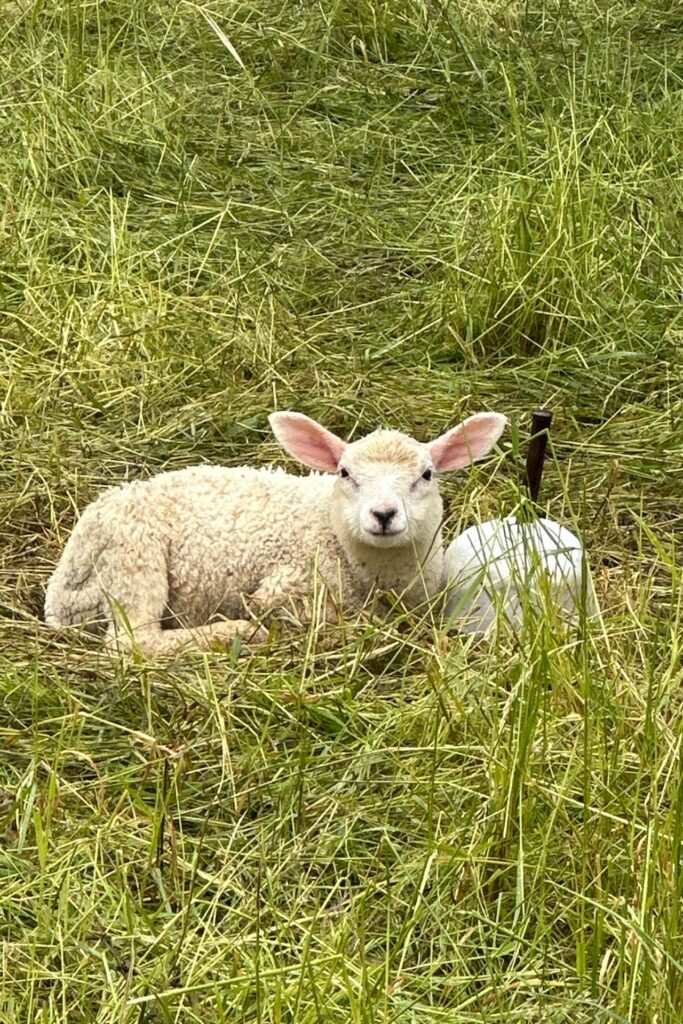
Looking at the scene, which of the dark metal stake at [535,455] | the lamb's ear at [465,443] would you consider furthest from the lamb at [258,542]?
the dark metal stake at [535,455]

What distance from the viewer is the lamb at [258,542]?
4.89 m

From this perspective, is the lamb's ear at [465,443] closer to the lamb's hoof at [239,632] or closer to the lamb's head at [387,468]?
the lamb's head at [387,468]

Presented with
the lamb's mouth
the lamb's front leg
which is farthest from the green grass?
the lamb's mouth

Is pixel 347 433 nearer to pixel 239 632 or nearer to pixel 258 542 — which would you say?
pixel 258 542

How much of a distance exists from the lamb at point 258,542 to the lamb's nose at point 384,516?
9 centimetres

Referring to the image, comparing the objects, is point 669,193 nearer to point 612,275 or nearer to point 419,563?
point 612,275

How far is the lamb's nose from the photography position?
472 centimetres

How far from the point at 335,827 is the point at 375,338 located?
270 centimetres

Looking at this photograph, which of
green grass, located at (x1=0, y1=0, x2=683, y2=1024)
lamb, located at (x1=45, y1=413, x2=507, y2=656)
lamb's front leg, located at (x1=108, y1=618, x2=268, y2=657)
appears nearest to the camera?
green grass, located at (x1=0, y1=0, x2=683, y2=1024)

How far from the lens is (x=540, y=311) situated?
20.0 ft

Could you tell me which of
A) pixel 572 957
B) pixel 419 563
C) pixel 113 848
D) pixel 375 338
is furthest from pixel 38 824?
pixel 375 338

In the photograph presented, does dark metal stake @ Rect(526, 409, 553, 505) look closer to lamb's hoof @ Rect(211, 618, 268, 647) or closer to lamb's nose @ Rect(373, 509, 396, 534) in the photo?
lamb's nose @ Rect(373, 509, 396, 534)

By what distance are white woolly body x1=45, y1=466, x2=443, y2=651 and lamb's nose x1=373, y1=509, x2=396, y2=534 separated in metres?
0.23

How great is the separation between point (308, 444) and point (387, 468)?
308mm
